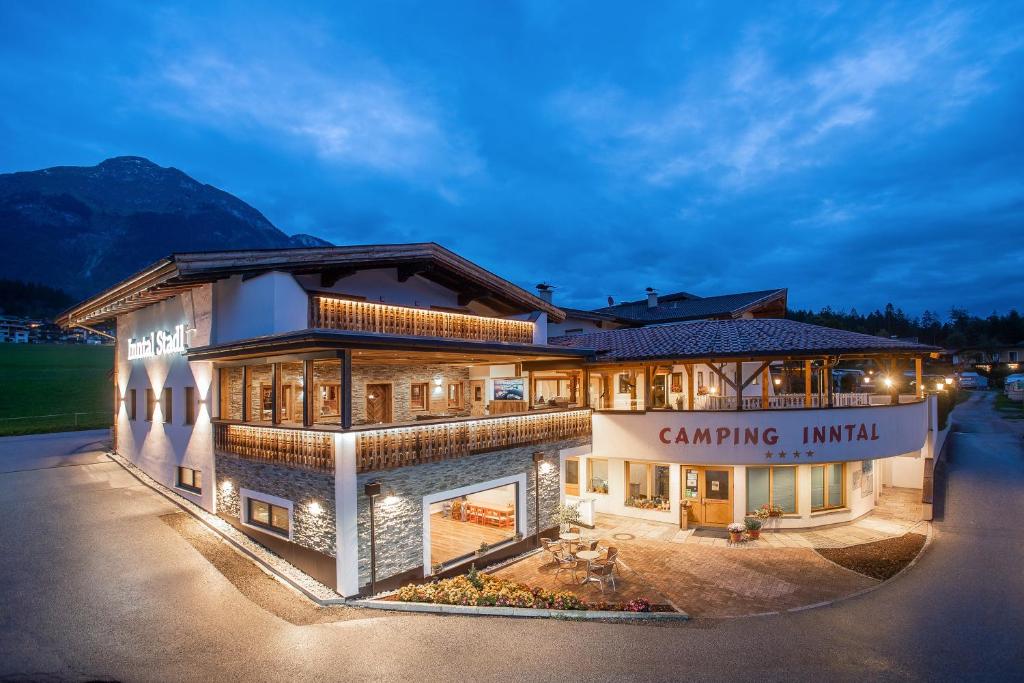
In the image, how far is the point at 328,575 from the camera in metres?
12.9

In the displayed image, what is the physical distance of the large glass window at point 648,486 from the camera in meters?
20.5

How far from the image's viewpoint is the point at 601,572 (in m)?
14.0

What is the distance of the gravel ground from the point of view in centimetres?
1509

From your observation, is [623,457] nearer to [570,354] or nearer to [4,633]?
[570,354]

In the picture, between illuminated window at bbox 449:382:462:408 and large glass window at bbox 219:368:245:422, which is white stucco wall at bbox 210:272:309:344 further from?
illuminated window at bbox 449:382:462:408

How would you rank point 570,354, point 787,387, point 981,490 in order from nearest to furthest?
point 570,354 → point 981,490 → point 787,387

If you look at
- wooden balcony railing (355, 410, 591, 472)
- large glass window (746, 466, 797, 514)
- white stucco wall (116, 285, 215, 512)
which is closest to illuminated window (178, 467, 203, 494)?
white stucco wall (116, 285, 215, 512)

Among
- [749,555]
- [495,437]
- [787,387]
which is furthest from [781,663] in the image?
[787,387]

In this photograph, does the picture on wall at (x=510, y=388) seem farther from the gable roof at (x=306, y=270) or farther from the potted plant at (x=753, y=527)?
the potted plant at (x=753, y=527)

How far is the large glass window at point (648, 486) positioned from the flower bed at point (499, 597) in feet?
26.0

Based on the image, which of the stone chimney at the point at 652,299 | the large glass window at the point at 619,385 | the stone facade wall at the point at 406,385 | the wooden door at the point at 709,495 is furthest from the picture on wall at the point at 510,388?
the stone chimney at the point at 652,299

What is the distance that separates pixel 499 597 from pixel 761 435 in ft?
37.0

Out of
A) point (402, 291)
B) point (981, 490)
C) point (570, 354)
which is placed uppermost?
point (402, 291)

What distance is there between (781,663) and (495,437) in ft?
29.0
